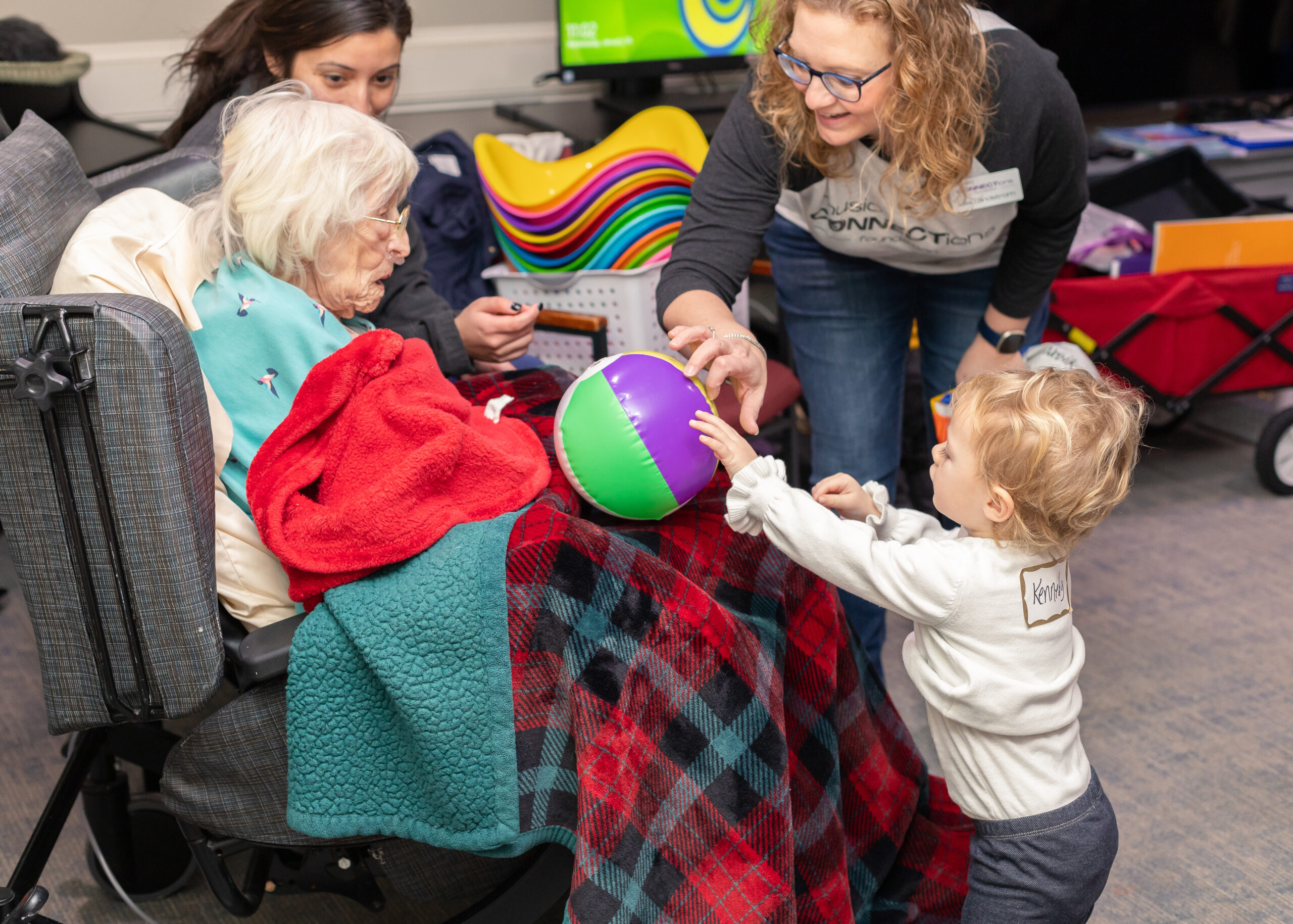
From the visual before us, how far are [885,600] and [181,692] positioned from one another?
74 centimetres

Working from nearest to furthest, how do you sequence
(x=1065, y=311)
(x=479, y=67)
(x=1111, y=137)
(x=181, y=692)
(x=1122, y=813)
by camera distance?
(x=181, y=692)
(x=1122, y=813)
(x=1065, y=311)
(x=479, y=67)
(x=1111, y=137)

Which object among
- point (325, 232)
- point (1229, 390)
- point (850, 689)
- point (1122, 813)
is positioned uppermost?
point (325, 232)

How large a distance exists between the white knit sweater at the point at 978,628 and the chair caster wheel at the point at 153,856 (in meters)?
0.99

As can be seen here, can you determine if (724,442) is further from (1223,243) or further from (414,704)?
(1223,243)

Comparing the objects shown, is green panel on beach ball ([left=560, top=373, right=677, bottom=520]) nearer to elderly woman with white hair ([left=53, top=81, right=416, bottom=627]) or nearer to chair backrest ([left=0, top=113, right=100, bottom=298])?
elderly woman with white hair ([left=53, top=81, right=416, bottom=627])

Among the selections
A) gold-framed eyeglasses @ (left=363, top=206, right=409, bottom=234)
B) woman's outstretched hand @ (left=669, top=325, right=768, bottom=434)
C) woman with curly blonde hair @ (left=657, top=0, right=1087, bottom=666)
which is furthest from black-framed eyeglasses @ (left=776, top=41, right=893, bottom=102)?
gold-framed eyeglasses @ (left=363, top=206, right=409, bottom=234)

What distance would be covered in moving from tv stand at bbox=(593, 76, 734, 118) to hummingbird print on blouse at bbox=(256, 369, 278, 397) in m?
1.72

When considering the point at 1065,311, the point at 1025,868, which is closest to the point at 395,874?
the point at 1025,868

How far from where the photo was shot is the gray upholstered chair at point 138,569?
3.24 feet

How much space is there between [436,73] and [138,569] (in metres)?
2.18

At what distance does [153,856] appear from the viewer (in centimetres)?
158

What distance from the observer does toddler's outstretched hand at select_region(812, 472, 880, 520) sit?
1293mm

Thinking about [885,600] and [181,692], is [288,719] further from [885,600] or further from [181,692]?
[885,600]

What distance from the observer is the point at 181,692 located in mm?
1079
